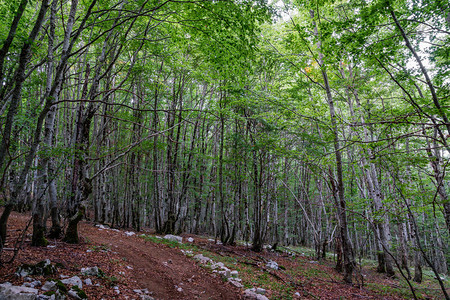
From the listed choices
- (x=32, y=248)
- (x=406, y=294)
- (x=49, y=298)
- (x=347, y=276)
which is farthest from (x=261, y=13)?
(x=406, y=294)

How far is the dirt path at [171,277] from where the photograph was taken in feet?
17.9

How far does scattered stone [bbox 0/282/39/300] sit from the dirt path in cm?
242

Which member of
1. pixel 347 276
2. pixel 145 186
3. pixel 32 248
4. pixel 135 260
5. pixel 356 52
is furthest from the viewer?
pixel 145 186

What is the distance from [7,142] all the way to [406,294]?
11.8 metres

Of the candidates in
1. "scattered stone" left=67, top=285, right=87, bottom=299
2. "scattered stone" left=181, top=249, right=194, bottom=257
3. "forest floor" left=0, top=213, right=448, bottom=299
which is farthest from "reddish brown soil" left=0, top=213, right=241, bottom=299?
"scattered stone" left=181, top=249, right=194, bottom=257

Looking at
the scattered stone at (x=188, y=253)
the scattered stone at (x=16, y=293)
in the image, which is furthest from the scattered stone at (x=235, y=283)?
the scattered stone at (x=16, y=293)

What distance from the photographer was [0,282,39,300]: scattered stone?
116 inches

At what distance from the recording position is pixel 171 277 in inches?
248

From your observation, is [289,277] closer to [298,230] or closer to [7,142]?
[7,142]

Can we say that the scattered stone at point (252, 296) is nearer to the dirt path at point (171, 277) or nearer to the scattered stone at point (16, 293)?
the dirt path at point (171, 277)

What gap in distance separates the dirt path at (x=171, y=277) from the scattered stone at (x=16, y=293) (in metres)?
2.42

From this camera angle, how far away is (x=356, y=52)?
5.54m

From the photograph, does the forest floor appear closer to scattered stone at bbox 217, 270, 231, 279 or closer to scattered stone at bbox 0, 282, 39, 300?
scattered stone at bbox 217, 270, 231, 279

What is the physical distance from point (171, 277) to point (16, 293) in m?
3.86
